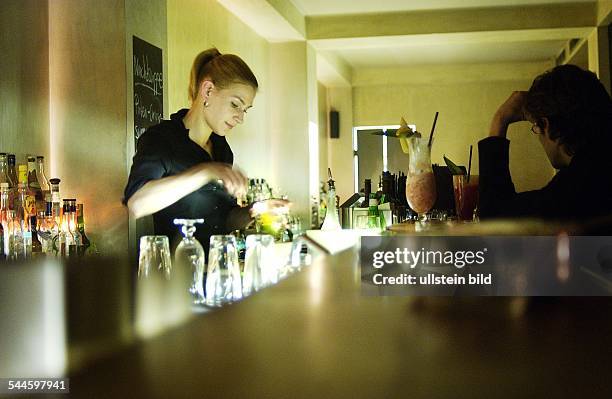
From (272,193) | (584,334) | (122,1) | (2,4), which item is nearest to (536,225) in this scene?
(584,334)

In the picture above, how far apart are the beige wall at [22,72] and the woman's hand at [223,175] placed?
2.33 ft

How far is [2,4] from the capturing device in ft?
5.17

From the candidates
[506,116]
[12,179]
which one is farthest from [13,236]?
[506,116]

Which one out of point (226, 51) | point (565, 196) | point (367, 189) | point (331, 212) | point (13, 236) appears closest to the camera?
point (565, 196)

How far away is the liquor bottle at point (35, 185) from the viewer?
1474 millimetres

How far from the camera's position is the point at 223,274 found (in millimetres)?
Answer: 739

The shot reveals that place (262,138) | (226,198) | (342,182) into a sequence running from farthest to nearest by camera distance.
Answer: (262,138) < (226,198) < (342,182)

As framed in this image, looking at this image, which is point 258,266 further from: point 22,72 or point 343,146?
point 22,72

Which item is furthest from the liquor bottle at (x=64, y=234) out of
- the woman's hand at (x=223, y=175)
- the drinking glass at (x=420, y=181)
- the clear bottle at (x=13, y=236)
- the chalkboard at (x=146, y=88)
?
the drinking glass at (x=420, y=181)

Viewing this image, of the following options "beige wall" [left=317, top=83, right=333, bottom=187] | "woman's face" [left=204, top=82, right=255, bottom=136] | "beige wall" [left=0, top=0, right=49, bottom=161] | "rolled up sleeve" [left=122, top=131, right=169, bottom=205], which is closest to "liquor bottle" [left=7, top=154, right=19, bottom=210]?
"beige wall" [left=0, top=0, right=49, bottom=161]

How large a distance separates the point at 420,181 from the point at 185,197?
405mm

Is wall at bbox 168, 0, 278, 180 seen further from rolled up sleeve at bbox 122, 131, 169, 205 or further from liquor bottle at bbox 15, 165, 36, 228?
liquor bottle at bbox 15, 165, 36, 228

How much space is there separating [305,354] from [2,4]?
1290mm

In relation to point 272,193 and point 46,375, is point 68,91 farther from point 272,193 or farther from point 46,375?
point 46,375
